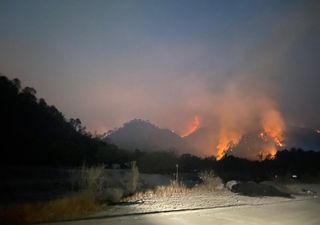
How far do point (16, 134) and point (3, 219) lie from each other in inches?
2375

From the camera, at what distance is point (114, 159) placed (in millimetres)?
99250

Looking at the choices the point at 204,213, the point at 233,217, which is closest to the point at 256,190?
the point at 204,213

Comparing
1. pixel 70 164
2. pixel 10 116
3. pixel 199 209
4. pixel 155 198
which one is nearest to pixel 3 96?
pixel 10 116

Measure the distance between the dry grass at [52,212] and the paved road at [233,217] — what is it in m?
1.56

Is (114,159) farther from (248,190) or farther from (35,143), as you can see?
(248,190)

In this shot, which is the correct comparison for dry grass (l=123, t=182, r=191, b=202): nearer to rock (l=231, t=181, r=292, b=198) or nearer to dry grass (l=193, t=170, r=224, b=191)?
dry grass (l=193, t=170, r=224, b=191)

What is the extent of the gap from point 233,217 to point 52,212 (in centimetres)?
636

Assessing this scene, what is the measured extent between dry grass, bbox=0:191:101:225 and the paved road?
156 cm

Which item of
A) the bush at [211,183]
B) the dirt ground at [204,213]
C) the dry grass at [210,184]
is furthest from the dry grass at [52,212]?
the bush at [211,183]

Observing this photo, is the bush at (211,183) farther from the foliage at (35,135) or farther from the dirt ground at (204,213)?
the foliage at (35,135)

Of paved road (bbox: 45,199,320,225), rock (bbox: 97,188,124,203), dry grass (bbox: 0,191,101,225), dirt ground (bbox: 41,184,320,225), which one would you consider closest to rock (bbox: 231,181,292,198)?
dirt ground (bbox: 41,184,320,225)

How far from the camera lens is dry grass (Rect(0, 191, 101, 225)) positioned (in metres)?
13.5

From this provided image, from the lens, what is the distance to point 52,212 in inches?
589

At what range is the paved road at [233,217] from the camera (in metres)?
13.1
